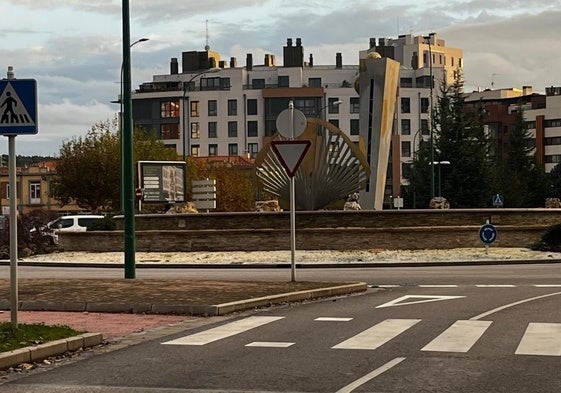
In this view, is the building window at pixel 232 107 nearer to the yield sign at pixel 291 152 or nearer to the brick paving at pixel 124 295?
the brick paving at pixel 124 295

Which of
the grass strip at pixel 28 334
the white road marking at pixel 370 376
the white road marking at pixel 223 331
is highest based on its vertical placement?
the grass strip at pixel 28 334

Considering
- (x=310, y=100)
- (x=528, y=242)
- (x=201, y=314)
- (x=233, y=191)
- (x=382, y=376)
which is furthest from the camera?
(x=310, y=100)

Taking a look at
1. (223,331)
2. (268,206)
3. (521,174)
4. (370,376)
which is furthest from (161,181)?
(521,174)

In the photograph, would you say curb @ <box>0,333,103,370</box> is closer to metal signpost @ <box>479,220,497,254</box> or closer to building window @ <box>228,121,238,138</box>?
metal signpost @ <box>479,220,497,254</box>

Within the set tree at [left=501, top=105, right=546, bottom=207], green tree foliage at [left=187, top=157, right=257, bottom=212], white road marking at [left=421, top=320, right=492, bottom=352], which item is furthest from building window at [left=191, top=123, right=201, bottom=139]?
white road marking at [left=421, top=320, right=492, bottom=352]

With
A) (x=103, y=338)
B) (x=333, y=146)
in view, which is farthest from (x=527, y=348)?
(x=333, y=146)

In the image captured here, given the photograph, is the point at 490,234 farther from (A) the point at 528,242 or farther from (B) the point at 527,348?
(B) the point at 527,348

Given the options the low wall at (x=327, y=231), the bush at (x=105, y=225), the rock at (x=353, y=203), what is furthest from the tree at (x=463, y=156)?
the bush at (x=105, y=225)

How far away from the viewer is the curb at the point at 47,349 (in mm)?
10281

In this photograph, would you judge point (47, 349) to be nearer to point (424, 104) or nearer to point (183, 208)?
point (183, 208)

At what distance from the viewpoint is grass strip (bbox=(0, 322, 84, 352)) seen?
10977mm

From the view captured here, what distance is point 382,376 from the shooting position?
31.1ft

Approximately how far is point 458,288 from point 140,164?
96.1 ft

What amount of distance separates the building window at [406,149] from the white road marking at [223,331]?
116330 millimetres
